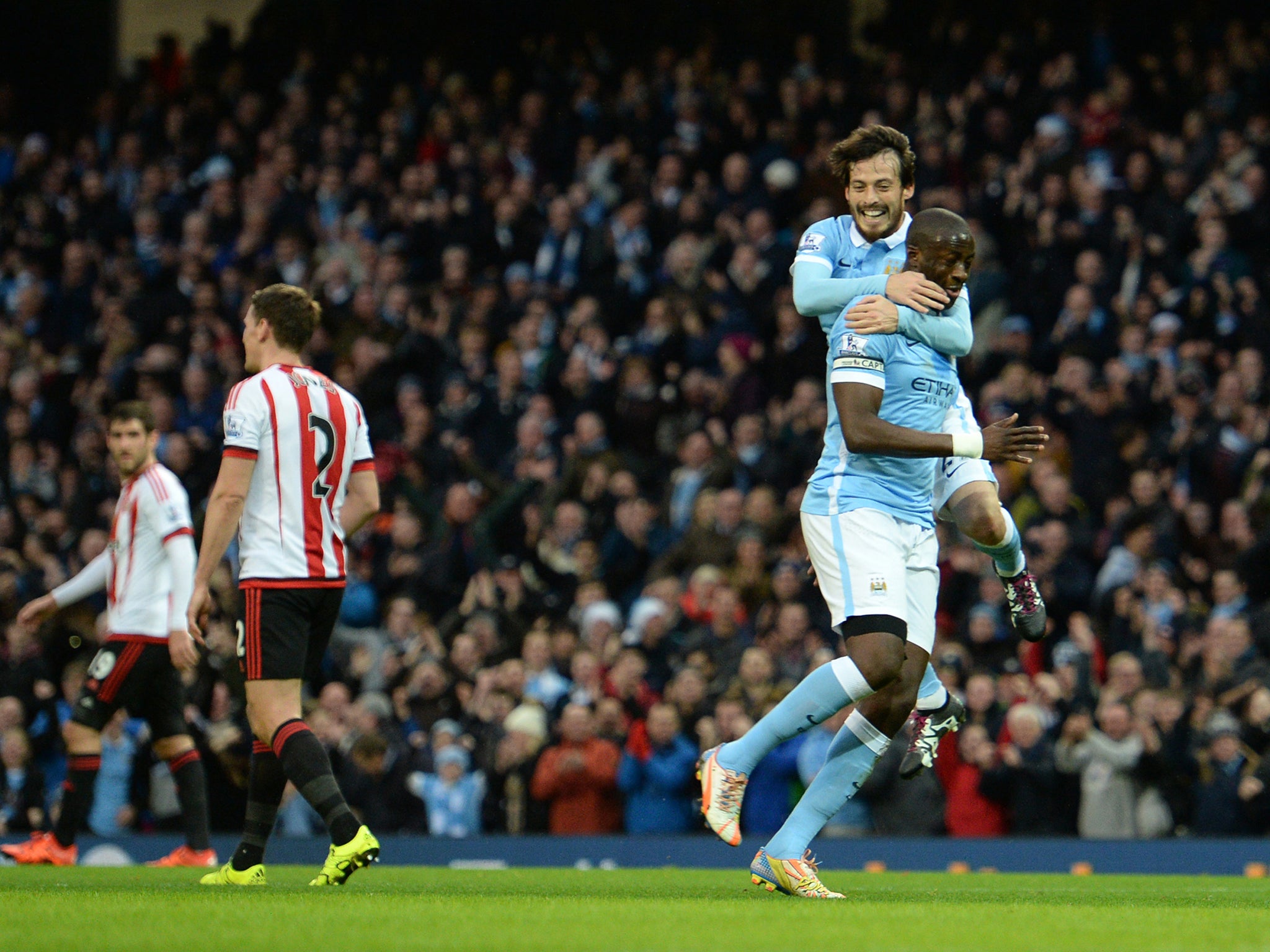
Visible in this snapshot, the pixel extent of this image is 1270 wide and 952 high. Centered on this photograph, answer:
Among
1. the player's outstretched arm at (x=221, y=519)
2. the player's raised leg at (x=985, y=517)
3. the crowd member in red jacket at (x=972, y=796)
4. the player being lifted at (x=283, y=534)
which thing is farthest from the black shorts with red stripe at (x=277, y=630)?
the crowd member in red jacket at (x=972, y=796)

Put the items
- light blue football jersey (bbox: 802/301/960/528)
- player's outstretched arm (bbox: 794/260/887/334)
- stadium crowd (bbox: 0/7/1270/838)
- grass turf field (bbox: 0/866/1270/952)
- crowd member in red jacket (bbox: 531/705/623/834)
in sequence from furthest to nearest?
crowd member in red jacket (bbox: 531/705/623/834)
stadium crowd (bbox: 0/7/1270/838)
player's outstretched arm (bbox: 794/260/887/334)
light blue football jersey (bbox: 802/301/960/528)
grass turf field (bbox: 0/866/1270/952)

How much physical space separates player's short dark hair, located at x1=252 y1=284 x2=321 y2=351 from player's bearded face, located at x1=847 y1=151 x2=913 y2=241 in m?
2.29

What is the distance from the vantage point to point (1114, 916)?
5.98 m

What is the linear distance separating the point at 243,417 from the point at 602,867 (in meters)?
5.21

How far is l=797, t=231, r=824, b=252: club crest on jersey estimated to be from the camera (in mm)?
7098

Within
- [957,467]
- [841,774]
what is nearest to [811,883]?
[841,774]

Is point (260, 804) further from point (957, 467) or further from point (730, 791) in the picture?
point (957, 467)

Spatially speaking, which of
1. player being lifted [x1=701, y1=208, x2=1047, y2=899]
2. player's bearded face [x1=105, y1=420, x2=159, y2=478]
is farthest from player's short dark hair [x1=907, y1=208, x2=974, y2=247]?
player's bearded face [x1=105, y1=420, x2=159, y2=478]

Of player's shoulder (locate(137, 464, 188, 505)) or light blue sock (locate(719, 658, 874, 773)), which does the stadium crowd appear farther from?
light blue sock (locate(719, 658, 874, 773))

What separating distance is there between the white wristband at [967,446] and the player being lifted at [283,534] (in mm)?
2551

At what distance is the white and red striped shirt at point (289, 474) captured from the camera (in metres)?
7.18

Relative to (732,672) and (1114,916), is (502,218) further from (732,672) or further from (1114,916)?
(1114,916)

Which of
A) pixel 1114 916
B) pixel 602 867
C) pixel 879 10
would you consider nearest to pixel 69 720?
pixel 602 867

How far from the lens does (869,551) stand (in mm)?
6738
